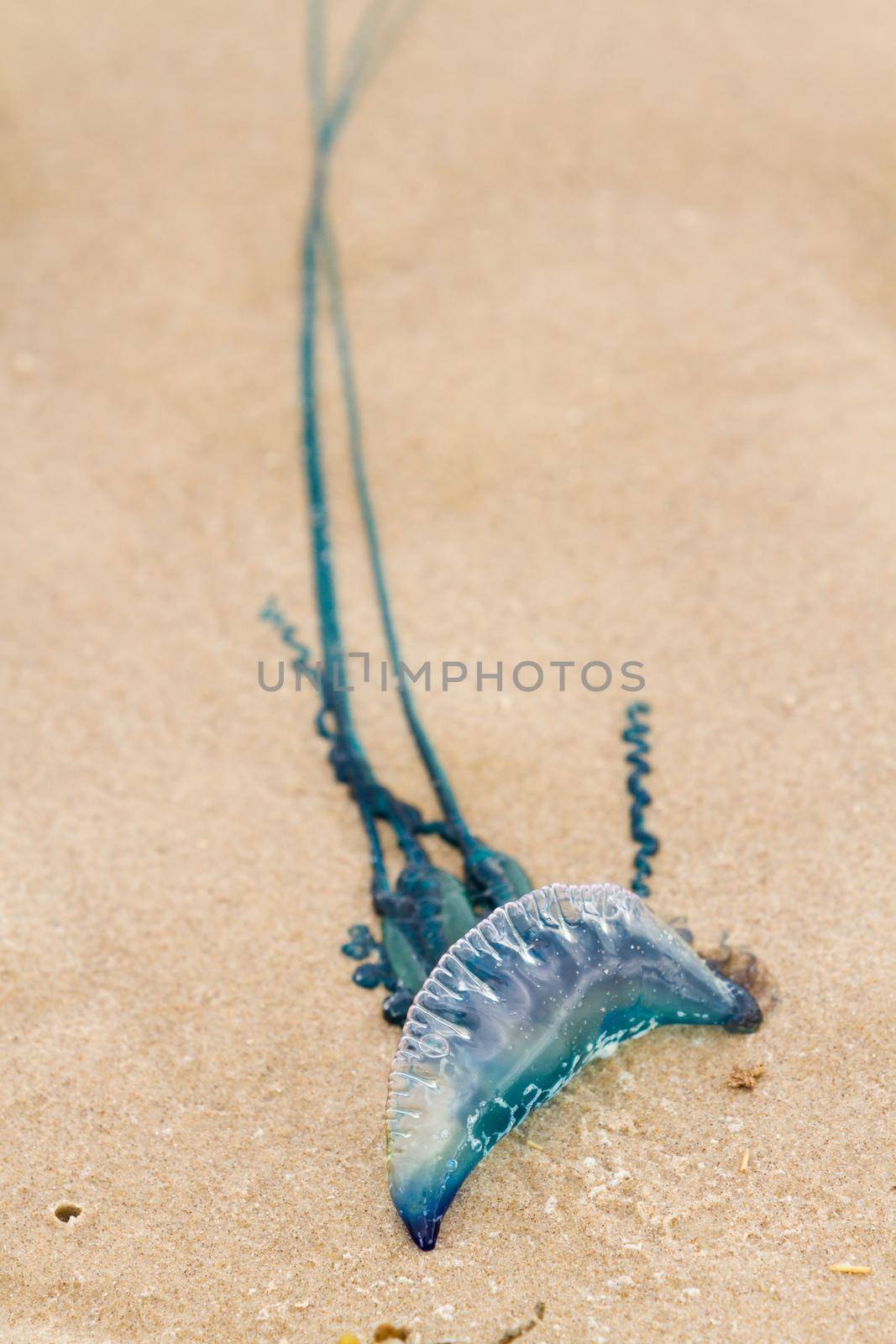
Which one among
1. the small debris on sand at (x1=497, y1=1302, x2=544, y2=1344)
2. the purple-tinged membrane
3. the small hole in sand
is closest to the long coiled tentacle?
the purple-tinged membrane

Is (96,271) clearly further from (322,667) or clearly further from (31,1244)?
(31,1244)

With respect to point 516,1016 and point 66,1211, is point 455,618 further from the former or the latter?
point 66,1211

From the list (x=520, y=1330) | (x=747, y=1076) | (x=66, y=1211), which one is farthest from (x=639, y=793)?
(x=66, y=1211)

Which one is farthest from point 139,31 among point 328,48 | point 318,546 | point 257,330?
point 318,546

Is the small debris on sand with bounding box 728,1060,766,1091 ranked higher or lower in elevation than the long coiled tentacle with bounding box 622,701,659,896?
lower

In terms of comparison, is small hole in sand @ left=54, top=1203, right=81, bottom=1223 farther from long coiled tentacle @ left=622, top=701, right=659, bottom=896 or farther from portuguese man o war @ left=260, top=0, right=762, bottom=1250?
long coiled tentacle @ left=622, top=701, right=659, bottom=896

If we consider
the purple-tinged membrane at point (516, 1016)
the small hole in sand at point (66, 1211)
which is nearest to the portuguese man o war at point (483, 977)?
the purple-tinged membrane at point (516, 1016)
